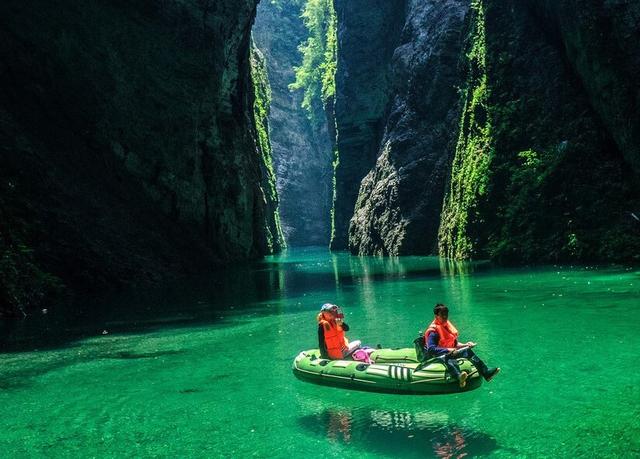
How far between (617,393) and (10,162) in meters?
28.3

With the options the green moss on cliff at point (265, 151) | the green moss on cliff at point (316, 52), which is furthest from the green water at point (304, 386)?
the green moss on cliff at point (316, 52)

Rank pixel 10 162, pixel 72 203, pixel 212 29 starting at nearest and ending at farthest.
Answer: pixel 10 162, pixel 72 203, pixel 212 29

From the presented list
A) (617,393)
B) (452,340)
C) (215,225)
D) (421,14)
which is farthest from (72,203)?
(421,14)

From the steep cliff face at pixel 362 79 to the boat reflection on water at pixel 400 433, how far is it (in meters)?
56.1

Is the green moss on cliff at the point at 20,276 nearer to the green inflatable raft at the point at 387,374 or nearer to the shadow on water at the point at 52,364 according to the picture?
the shadow on water at the point at 52,364

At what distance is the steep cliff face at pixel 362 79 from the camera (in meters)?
67.4

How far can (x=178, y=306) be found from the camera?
25.2 metres

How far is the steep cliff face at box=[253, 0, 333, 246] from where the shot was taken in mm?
120375

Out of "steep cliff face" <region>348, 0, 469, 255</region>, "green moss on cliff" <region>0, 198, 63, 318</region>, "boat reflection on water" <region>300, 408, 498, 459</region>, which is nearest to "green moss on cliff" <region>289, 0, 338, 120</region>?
"steep cliff face" <region>348, 0, 469, 255</region>

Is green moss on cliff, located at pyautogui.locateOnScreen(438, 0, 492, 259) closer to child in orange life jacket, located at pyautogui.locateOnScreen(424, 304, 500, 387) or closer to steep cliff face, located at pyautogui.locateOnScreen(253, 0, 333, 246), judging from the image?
child in orange life jacket, located at pyautogui.locateOnScreen(424, 304, 500, 387)

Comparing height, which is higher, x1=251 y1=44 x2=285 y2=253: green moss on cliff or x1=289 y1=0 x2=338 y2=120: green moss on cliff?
x1=289 y1=0 x2=338 y2=120: green moss on cliff

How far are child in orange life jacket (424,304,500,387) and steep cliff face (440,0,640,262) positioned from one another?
20366 millimetres

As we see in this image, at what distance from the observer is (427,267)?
37.4 meters

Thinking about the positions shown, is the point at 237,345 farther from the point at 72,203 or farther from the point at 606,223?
the point at 606,223
